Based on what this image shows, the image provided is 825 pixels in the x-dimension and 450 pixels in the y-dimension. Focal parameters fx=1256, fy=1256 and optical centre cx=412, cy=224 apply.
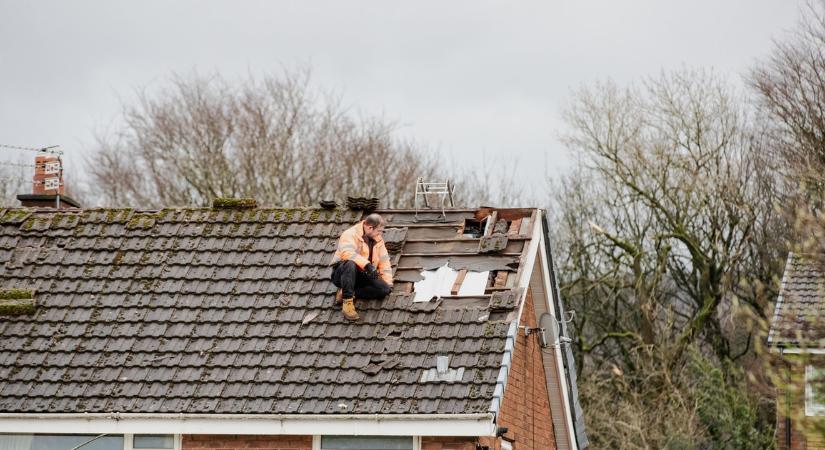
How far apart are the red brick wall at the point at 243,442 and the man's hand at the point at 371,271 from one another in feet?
7.05

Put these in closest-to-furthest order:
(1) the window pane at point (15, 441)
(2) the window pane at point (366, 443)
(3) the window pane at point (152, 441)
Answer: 1. (2) the window pane at point (366, 443)
2. (3) the window pane at point (152, 441)
3. (1) the window pane at point (15, 441)

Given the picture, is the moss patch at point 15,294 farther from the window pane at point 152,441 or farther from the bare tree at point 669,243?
the bare tree at point 669,243

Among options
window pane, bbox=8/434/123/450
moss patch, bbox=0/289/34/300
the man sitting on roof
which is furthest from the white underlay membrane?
moss patch, bbox=0/289/34/300

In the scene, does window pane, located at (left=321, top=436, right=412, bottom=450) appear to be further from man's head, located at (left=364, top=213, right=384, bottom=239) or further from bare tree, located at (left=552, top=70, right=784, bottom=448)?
bare tree, located at (left=552, top=70, right=784, bottom=448)

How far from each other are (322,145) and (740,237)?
15499mm

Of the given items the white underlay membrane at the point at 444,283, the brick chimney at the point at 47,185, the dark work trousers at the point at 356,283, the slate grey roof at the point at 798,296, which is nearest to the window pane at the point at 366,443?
the dark work trousers at the point at 356,283

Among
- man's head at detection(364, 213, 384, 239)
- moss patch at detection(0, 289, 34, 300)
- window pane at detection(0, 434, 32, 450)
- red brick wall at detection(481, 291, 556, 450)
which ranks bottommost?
window pane at detection(0, 434, 32, 450)

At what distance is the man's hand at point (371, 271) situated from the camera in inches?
595

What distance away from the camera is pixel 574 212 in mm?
40844

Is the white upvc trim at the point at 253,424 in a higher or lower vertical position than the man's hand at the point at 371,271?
lower

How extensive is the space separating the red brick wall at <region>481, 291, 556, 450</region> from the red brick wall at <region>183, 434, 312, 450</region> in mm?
2229

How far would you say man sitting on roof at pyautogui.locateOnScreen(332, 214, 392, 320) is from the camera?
14992 millimetres

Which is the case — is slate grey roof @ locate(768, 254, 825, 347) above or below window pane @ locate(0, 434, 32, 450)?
above

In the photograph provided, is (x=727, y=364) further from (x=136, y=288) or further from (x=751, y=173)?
(x=136, y=288)
